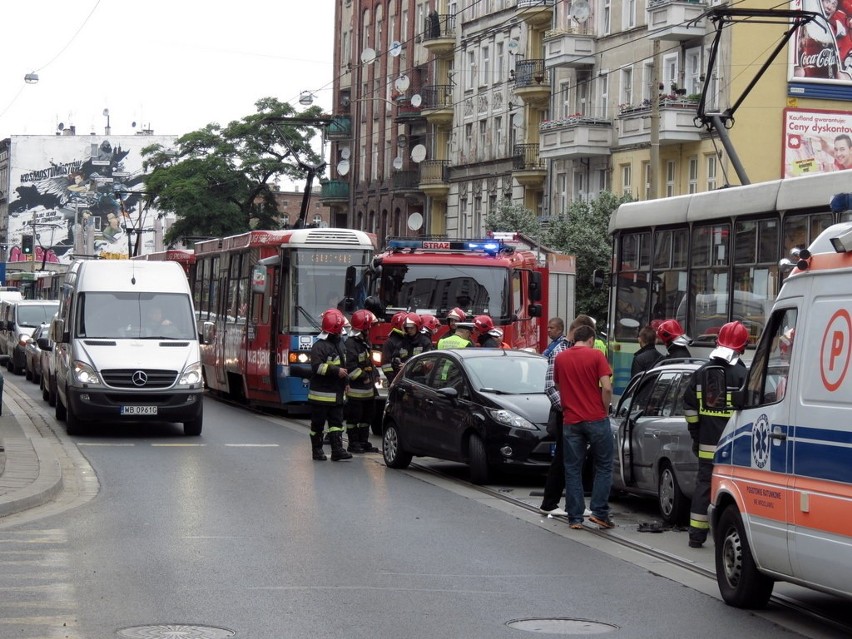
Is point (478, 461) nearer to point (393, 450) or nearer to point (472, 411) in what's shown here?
point (472, 411)

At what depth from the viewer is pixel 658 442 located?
1395 centimetres

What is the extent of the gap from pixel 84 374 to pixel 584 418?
1064 centimetres

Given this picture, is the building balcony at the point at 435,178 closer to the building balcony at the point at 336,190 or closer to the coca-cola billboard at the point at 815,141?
the building balcony at the point at 336,190

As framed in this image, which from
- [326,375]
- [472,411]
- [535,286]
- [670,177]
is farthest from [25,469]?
[670,177]

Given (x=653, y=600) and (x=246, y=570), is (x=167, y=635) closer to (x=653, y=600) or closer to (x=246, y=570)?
(x=246, y=570)

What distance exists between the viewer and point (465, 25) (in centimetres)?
6588

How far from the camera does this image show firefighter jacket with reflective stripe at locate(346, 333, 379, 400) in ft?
64.8

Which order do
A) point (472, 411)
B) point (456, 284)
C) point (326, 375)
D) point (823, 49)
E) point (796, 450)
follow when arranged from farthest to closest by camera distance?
point (823, 49), point (456, 284), point (326, 375), point (472, 411), point (796, 450)

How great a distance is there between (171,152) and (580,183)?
33.2 metres

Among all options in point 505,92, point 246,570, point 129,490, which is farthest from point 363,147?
point 246,570

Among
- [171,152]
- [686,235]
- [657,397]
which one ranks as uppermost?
[171,152]

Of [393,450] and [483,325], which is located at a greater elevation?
[483,325]

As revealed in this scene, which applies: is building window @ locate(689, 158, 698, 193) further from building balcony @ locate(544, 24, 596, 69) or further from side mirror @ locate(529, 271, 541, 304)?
side mirror @ locate(529, 271, 541, 304)

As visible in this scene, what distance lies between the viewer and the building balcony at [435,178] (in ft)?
220
